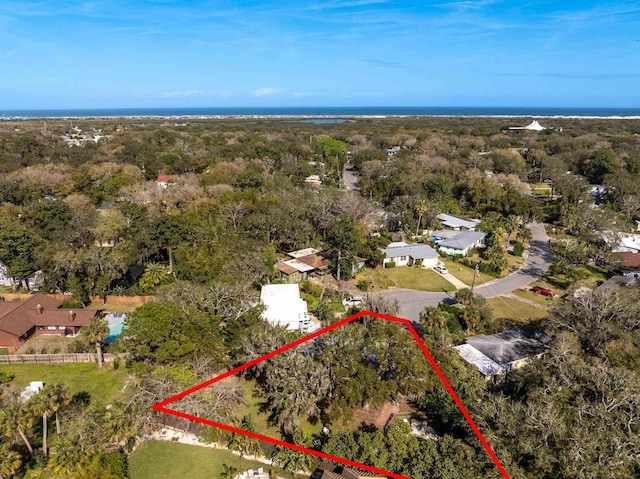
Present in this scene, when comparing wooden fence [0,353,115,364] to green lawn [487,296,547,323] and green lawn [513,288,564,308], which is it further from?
green lawn [513,288,564,308]

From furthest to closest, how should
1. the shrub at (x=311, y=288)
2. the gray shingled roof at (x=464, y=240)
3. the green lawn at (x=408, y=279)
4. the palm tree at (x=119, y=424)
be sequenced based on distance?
1. the gray shingled roof at (x=464, y=240)
2. the green lawn at (x=408, y=279)
3. the shrub at (x=311, y=288)
4. the palm tree at (x=119, y=424)

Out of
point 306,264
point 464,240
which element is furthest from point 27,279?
point 464,240

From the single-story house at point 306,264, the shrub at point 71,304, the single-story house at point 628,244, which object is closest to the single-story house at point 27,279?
the shrub at point 71,304

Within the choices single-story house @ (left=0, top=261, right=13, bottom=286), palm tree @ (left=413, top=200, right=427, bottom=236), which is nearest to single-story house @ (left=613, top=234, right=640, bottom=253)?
palm tree @ (left=413, top=200, right=427, bottom=236)

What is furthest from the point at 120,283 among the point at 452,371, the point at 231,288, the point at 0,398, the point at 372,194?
the point at 372,194

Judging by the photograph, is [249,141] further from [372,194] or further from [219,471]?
[219,471]

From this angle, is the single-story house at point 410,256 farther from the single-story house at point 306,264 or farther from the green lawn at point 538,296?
the green lawn at point 538,296
